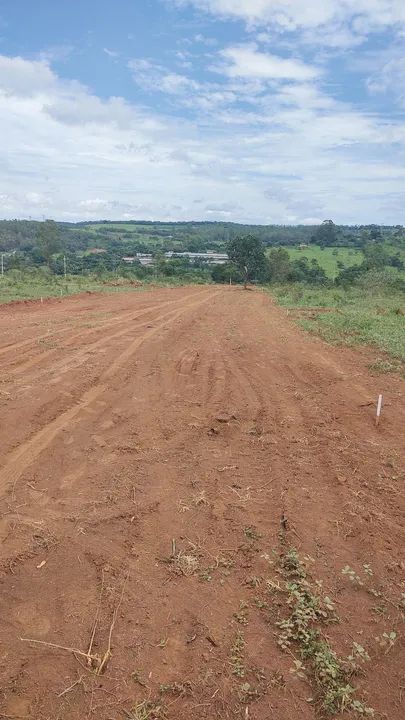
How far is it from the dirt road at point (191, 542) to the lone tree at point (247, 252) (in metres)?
29.4

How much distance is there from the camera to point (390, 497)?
5199 millimetres

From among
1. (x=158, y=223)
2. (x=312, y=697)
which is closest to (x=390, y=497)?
(x=312, y=697)

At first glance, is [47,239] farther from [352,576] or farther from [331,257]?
[352,576]

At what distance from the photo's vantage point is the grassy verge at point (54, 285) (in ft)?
78.0

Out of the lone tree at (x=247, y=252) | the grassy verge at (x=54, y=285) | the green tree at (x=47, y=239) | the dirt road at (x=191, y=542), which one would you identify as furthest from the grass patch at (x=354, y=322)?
the green tree at (x=47, y=239)

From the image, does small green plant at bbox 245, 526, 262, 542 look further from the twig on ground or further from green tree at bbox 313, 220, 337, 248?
green tree at bbox 313, 220, 337, 248

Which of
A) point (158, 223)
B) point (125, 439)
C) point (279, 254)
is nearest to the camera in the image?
point (125, 439)

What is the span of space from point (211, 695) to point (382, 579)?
1.72 meters

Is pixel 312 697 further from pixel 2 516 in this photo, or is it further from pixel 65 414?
pixel 65 414

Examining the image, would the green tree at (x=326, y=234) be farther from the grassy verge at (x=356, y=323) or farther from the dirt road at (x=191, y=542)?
the dirt road at (x=191, y=542)

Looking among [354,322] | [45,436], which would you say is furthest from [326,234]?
[45,436]

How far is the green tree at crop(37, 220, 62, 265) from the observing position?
48.5m

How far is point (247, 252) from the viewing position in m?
37.4

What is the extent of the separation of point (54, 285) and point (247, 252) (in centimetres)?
1490
